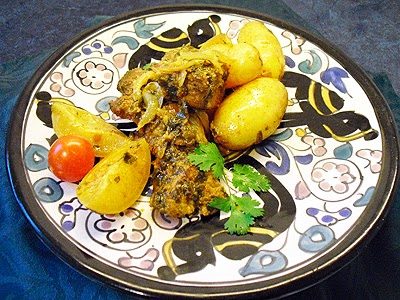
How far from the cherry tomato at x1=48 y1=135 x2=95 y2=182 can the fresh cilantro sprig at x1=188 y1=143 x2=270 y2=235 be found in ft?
0.76

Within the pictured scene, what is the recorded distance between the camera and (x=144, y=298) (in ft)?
4.03

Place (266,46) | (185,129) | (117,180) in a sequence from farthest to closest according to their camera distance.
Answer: (266,46) → (185,129) → (117,180)

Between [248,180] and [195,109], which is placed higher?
[195,109]

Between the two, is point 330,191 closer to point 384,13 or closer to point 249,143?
point 249,143

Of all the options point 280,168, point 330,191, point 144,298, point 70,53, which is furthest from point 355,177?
point 70,53

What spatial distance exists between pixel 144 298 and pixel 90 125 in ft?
1.57

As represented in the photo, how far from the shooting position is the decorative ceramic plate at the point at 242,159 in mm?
1274

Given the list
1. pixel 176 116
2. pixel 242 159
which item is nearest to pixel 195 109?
pixel 176 116

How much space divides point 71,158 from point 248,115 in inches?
16.4

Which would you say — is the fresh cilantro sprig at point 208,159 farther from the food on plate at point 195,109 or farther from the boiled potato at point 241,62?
the boiled potato at point 241,62

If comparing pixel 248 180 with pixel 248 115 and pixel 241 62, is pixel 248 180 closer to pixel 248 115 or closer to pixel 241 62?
pixel 248 115

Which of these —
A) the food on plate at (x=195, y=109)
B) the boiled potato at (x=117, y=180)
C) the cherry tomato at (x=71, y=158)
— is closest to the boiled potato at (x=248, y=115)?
the food on plate at (x=195, y=109)

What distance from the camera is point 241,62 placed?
Answer: 1.52 m

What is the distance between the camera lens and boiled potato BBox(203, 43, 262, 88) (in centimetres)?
152
